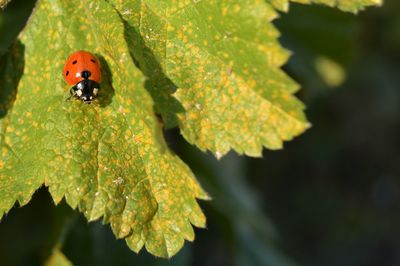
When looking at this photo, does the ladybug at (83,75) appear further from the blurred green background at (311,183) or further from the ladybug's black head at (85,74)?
the blurred green background at (311,183)

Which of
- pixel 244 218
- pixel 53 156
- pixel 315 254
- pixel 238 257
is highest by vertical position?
pixel 53 156

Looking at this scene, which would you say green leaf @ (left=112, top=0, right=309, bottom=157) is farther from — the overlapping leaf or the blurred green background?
the blurred green background

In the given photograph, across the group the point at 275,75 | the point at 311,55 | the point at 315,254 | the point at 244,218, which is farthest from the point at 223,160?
the point at 315,254

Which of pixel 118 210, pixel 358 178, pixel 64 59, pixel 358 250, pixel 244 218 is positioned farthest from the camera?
pixel 358 178

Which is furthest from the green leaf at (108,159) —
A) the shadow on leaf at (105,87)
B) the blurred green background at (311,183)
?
the blurred green background at (311,183)

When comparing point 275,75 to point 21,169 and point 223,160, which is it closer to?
point 21,169

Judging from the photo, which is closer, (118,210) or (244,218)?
(118,210)

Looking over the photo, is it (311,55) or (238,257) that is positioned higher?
(311,55)
